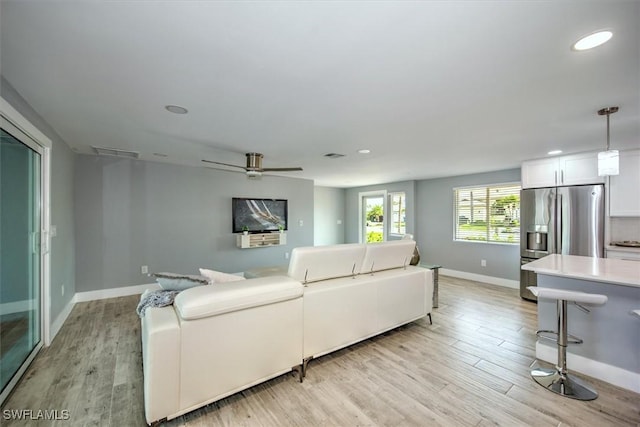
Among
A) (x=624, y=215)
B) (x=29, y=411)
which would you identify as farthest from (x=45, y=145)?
(x=624, y=215)

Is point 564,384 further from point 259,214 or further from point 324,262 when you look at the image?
point 259,214

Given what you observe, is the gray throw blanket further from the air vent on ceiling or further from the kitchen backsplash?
the kitchen backsplash

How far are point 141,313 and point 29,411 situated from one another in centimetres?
87

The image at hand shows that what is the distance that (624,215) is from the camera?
3.44m

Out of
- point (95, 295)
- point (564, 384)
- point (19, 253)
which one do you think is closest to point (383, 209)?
point (564, 384)

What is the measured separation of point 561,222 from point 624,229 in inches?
28.8

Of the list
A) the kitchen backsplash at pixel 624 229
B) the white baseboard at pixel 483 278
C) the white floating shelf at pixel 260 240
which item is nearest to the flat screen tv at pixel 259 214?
the white floating shelf at pixel 260 240

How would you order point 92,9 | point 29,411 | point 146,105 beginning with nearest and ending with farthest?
point 92,9 → point 29,411 → point 146,105

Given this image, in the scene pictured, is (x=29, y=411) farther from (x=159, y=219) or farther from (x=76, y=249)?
(x=159, y=219)

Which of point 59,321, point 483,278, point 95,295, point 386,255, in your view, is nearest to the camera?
point 386,255

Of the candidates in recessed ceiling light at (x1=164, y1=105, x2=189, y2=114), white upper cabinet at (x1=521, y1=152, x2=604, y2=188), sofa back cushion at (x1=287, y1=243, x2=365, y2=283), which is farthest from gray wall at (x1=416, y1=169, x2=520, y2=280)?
recessed ceiling light at (x1=164, y1=105, x2=189, y2=114)

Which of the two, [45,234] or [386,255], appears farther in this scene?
[386,255]

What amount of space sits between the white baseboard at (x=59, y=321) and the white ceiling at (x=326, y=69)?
7.04 feet

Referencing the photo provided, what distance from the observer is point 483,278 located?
530cm
